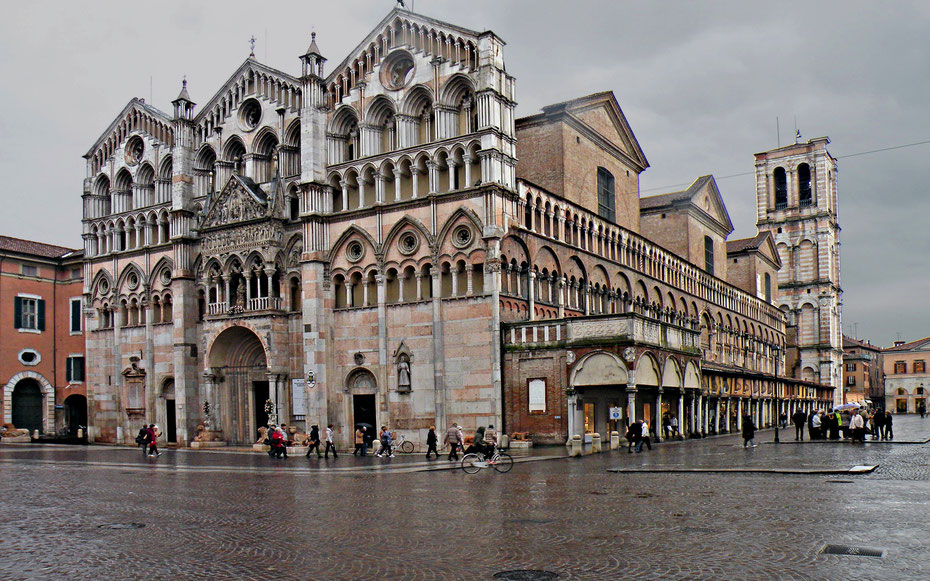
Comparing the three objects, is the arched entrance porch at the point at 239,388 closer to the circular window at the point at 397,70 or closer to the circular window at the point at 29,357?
the circular window at the point at 397,70

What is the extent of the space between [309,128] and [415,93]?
630 centimetres

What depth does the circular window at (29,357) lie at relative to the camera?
184 feet

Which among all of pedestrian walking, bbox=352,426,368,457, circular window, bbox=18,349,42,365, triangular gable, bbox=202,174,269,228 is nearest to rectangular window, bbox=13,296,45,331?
circular window, bbox=18,349,42,365

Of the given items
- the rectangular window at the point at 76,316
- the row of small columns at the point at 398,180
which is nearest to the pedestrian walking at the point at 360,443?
the row of small columns at the point at 398,180

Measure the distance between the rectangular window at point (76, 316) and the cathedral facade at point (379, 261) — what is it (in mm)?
4943

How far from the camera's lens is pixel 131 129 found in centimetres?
5462

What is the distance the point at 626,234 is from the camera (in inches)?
2083

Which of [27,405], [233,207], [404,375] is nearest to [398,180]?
[404,375]

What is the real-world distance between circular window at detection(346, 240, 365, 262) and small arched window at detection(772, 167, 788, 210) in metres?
77.4

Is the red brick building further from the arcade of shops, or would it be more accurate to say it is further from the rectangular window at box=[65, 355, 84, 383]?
the arcade of shops

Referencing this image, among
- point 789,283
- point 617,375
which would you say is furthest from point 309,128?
point 789,283

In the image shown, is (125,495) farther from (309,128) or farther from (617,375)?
(309,128)

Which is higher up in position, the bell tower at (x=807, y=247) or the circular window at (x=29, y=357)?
the bell tower at (x=807, y=247)

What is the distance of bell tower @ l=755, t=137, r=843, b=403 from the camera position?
99.9 metres
